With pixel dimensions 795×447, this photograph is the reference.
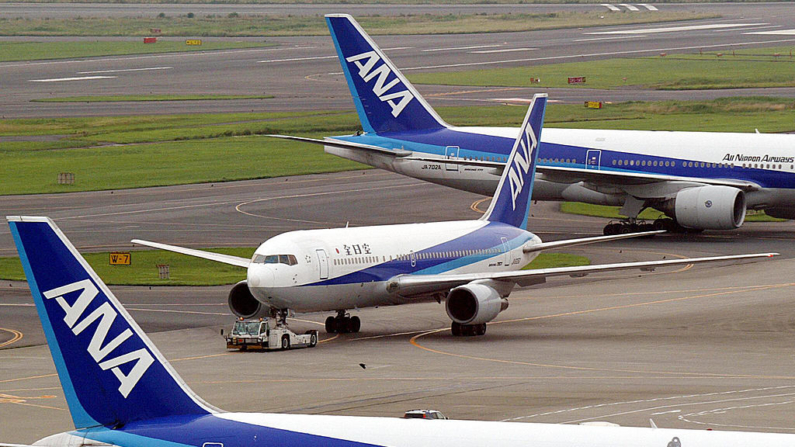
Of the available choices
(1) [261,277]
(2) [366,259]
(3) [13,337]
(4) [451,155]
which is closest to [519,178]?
(2) [366,259]

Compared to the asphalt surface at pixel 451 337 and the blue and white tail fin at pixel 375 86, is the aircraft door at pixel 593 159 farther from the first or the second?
the blue and white tail fin at pixel 375 86

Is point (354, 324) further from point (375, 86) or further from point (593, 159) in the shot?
point (375, 86)

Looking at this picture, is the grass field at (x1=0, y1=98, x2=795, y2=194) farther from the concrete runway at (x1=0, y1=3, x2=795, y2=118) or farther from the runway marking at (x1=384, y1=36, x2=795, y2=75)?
the runway marking at (x1=384, y1=36, x2=795, y2=75)

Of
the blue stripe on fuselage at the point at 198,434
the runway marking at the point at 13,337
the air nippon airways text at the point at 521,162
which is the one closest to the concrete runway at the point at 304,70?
the air nippon airways text at the point at 521,162

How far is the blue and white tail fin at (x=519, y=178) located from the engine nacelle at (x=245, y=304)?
9.68m

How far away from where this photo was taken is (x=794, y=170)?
6216cm

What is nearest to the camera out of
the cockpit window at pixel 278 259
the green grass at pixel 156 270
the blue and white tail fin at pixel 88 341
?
the blue and white tail fin at pixel 88 341

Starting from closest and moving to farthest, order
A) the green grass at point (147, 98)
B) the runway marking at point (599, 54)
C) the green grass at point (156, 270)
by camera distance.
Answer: the green grass at point (156, 270) → the green grass at point (147, 98) → the runway marking at point (599, 54)

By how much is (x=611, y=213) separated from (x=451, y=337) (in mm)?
33396

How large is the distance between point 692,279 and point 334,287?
18742mm

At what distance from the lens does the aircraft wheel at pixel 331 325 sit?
44.2 metres

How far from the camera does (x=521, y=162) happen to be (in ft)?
159

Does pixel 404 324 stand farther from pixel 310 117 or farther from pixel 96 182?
pixel 310 117

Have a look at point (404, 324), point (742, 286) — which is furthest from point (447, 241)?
point (742, 286)
